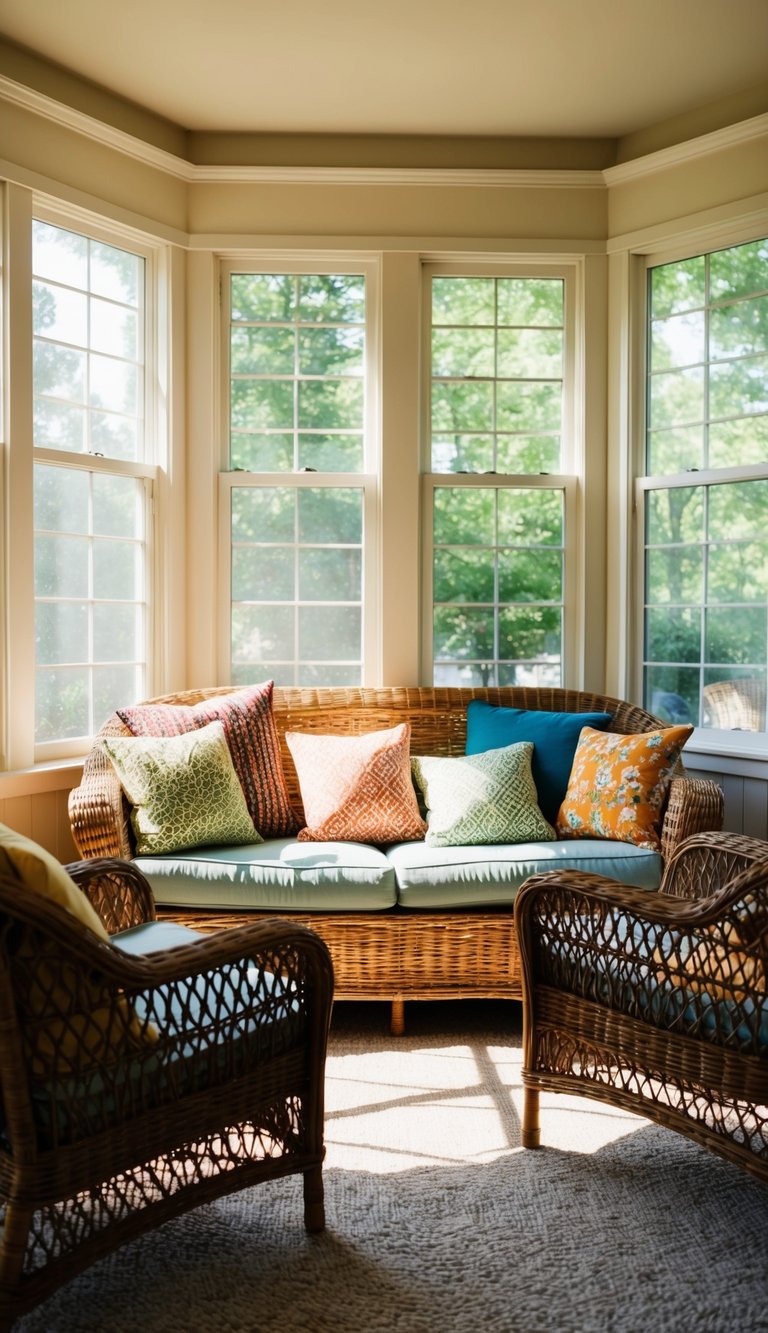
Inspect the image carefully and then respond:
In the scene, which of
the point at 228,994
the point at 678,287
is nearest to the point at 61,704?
the point at 228,994

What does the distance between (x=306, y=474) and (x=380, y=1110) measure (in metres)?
2.47

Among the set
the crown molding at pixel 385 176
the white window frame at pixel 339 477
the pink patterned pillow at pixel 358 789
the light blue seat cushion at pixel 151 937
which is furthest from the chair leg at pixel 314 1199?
the crown molding at pixel 385 176

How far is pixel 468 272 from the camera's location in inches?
165

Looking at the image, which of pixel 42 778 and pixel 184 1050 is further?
pixel 42 778

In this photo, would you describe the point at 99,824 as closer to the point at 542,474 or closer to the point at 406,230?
the point at 542,474

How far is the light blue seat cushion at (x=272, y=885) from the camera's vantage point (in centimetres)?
302

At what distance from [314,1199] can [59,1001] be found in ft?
2.47

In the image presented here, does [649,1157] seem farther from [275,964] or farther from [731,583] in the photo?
[731,583]

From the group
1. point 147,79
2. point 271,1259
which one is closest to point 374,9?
point 147,79

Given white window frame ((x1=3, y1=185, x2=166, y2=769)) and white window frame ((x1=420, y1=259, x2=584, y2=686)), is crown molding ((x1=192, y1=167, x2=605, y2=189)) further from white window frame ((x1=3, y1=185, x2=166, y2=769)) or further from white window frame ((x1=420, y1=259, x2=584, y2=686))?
white window frame ((x1=3, y1=185, x2=166, y2=769))

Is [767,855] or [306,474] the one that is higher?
[306,474]

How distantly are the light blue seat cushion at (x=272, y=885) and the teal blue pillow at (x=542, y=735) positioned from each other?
77 cm

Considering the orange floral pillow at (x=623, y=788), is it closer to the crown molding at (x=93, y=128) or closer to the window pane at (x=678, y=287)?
the window pane at (x=678, y=287)

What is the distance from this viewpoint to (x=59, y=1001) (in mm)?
1622
